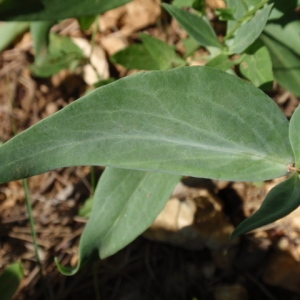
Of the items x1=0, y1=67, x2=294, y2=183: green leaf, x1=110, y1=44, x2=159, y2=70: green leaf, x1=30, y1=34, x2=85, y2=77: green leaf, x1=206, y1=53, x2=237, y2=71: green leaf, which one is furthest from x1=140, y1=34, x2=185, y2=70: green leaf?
x1=0, y1=67, x2=294, y2=183: green leaf

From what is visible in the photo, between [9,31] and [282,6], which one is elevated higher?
[282,6]

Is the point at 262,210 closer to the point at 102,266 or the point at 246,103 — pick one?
the point at 246,103

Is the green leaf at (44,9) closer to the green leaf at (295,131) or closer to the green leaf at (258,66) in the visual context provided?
the green leaf at (258,66)

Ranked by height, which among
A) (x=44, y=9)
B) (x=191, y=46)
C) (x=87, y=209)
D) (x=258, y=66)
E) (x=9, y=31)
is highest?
(x=44, y=9)

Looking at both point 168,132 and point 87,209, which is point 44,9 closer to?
point 168,132

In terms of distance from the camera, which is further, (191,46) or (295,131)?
(191,46)

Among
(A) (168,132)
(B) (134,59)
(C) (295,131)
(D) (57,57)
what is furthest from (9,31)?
(C) (295,131)
